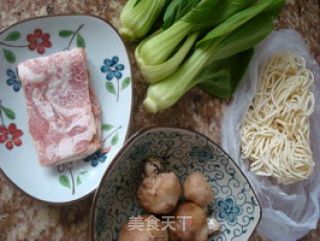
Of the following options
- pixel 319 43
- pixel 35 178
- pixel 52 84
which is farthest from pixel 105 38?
pixel 319 43

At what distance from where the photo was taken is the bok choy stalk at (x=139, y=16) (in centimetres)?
107

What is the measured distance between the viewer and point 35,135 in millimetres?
1060

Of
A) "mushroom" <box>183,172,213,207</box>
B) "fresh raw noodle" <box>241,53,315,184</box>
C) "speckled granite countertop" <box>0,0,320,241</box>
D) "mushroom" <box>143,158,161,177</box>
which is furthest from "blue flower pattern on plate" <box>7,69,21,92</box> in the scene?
"fresh raw noodle" <box>241,53,315,184</box>

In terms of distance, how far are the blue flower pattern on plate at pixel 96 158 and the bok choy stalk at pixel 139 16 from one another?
0.30m

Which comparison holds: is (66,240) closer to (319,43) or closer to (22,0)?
(22,0)

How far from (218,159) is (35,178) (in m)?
0.44

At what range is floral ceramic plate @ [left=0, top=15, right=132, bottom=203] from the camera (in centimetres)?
105

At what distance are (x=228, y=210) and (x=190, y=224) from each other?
13 cm

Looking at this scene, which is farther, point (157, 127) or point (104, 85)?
point (104, 85)

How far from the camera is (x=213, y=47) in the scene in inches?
41.9

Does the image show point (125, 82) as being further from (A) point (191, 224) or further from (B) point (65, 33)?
(A) point (191, 224)

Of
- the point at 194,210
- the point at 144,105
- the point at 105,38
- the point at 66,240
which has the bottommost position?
the point at 66,240

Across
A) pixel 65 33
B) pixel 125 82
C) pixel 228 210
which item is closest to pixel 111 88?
pixel 125 82

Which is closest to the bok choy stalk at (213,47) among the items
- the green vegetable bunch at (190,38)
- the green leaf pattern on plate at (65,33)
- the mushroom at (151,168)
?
the green vegetable bunch at (190,38)
